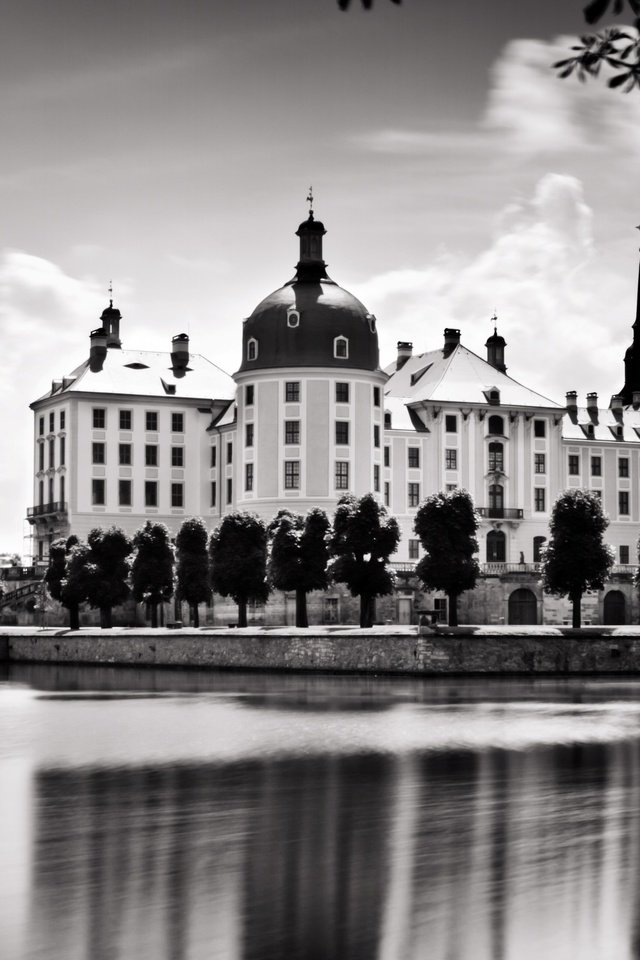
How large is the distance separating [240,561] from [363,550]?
8.27 meters

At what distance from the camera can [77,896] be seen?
67.1ft

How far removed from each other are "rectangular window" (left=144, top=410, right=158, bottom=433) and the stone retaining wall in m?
36.5

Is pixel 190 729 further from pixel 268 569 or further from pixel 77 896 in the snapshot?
pixel 268 569

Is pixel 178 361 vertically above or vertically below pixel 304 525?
above

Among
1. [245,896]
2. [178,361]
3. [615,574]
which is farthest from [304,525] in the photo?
[245,896]

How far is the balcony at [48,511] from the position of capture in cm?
10025

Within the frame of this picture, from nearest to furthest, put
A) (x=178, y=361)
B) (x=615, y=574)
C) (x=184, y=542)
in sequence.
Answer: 1. (x=184, y=542)
2. (x=615, y=574)
3. (x=178, y=361)

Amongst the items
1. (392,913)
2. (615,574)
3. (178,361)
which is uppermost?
(178,361)

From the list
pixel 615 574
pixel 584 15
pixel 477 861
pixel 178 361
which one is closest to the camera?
pixel 584 15

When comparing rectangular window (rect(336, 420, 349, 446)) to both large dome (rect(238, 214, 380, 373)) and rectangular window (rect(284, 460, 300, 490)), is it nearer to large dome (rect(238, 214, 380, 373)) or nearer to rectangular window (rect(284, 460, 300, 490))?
rectangular window (rect(284, 460, 300, 490))

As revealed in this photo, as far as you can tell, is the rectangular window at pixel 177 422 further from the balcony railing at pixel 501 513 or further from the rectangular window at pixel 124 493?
the balcony railing at pixel 501 513

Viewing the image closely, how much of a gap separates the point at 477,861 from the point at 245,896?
14.5 ft

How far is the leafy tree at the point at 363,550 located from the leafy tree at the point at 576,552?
8.16 m

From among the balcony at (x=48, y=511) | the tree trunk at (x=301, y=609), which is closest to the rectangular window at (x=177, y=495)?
the balcony at (x=48, y=511)
